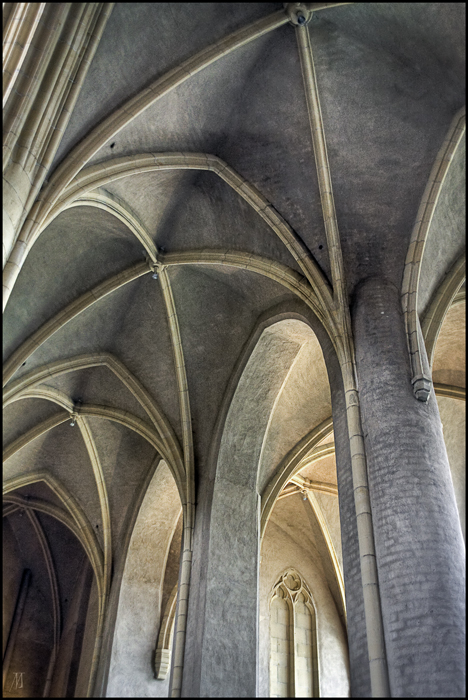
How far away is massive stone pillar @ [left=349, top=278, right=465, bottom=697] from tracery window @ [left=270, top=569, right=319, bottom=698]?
983 cm

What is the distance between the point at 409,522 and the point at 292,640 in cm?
1078

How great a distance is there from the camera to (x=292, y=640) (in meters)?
16.8

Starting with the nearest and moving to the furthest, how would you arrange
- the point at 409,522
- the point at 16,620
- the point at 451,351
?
the point at 409,522
the point at 451,351
the point at 16,620

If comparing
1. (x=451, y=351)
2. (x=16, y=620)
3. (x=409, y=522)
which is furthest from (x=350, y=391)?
(x=16, y=620)

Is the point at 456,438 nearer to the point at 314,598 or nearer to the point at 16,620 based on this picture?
the point at 314,598

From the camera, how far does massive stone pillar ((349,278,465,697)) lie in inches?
264

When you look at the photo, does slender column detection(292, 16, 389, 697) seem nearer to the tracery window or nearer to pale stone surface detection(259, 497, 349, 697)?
pale stone surface detection(259, 497, 349, 697)

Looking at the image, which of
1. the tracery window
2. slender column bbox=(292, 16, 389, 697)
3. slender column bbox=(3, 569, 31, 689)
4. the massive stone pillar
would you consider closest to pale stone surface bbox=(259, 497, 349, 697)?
the tracery window

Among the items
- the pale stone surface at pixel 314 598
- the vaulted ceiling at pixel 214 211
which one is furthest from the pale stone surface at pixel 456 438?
the pale stone surface at pixel 314 598

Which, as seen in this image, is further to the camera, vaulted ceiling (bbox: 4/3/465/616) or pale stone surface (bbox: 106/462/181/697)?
pale stone surface (bbox: 106/462/181/697)

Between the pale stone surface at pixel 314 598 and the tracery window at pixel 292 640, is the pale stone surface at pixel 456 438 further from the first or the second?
the tracery window at pixel 292 640

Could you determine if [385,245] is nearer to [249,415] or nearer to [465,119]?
[465,119]

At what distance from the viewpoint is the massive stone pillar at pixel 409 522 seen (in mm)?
6707

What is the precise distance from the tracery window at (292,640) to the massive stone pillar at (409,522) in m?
9.83
